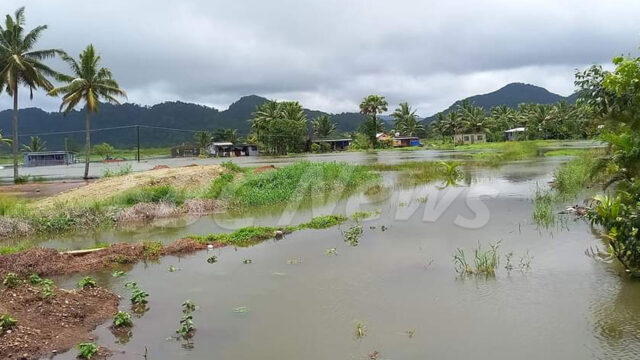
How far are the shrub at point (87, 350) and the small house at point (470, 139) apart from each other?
86.5 meters

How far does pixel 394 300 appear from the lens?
8383 mm

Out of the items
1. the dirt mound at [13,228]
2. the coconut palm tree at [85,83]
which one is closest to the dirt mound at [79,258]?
the dirt mound at [13,228]

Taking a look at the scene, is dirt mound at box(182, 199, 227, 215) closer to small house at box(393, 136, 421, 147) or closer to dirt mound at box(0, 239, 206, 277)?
dirt mound at box(0, 239, 206, 277)

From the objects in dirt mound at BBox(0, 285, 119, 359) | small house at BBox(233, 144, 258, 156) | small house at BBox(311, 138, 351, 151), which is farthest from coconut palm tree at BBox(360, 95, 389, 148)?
dirt mound at BBox(0, 285, 119, 359)

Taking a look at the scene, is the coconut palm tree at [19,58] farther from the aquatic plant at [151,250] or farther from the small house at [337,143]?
the small house at [337,143]

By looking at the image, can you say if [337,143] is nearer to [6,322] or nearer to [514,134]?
[514,134]

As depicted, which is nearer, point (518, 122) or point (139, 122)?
point (518, 122)

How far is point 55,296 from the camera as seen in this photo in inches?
325

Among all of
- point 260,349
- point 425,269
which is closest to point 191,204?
point 425,269

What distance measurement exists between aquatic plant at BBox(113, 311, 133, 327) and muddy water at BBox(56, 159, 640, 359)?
0.18 m

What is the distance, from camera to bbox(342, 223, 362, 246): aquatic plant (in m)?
12.9

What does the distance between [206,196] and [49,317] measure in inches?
529

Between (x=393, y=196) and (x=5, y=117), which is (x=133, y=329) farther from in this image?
(x=5, y=117)

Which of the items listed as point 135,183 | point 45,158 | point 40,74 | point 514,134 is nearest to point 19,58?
point 40,74
